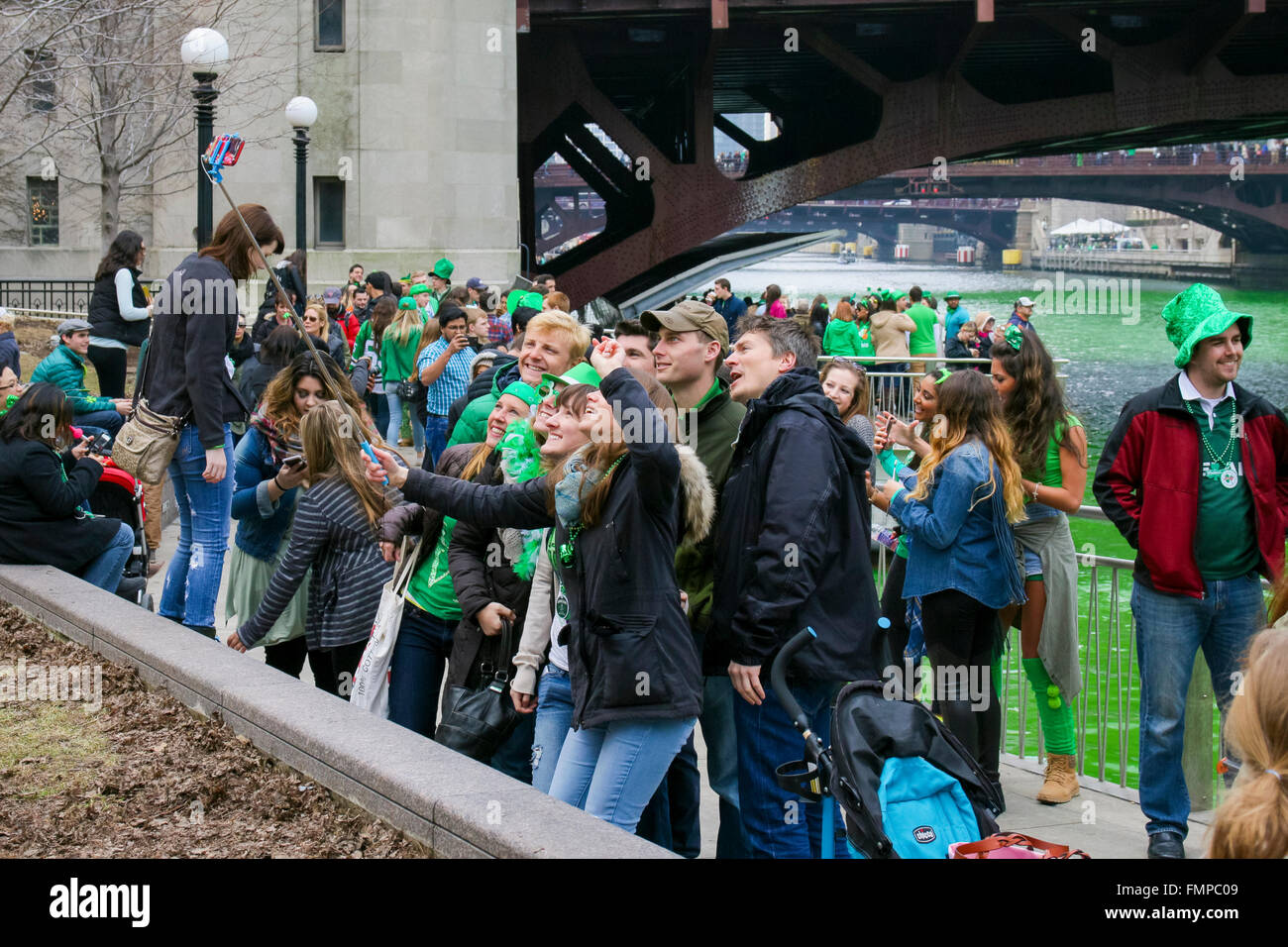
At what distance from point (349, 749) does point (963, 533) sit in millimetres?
2479

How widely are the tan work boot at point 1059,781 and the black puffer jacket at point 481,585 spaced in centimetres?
259

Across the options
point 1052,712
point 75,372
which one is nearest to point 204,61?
point 75,372

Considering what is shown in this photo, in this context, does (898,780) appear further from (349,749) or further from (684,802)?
(349,749)

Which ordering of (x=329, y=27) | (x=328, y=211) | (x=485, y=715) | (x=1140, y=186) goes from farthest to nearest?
1. (x=1140, y=186)
2. (x=328, y=211)
3. (x=329, y=27)
4. (x=485, y=715)

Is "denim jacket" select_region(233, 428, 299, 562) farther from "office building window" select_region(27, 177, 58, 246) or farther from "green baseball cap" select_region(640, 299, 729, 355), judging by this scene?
"office building window" select_region(27, 177, 58, 246)

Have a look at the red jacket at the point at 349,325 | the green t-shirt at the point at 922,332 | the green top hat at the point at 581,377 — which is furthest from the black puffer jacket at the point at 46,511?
the green t-shirt at the point at 922,332

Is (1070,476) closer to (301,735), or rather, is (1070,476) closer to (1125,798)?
(1125,798)

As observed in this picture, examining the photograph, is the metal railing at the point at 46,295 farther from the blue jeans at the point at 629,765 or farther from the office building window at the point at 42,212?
the blue jeans at the point at 629,765

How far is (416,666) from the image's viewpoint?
6.03m

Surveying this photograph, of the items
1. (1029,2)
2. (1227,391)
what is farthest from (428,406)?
(1029,2)

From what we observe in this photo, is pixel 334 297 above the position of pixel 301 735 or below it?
above

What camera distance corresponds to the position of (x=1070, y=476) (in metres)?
6.64

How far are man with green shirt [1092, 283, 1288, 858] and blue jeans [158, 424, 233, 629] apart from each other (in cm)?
445
